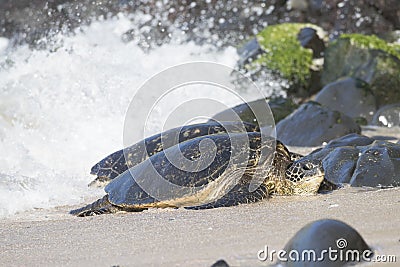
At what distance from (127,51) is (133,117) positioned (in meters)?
2.88

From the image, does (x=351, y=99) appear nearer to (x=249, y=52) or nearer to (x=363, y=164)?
(x=249, y=52)

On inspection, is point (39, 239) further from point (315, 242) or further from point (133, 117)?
point (133, 117)

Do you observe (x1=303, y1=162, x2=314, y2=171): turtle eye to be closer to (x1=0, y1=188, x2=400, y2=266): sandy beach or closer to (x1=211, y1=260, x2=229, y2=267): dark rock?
(x1=0, y1=188, x2=400, y2=266): sandy beach

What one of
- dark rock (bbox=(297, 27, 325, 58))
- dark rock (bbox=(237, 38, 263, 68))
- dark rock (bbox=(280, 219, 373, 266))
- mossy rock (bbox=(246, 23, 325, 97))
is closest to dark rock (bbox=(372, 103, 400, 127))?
mossy rock (bbox=(246, 23, 325, 97))

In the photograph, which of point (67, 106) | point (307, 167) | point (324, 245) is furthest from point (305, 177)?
point (67, 106)

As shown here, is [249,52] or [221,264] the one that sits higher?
[249,52]

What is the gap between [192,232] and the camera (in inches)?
118

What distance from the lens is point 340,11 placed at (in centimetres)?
1563

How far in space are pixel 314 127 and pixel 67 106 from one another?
338 centimetres

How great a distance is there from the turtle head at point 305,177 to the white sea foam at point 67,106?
65.8 inches

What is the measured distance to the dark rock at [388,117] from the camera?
871cm

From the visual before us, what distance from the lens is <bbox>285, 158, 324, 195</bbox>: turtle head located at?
403 cm

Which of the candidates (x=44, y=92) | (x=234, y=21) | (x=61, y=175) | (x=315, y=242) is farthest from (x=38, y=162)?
(x=234, y=21)

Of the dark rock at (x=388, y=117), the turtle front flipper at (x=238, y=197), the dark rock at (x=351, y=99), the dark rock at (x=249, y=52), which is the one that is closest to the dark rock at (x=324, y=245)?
the turtle front flipper at (x=238, y=197)
